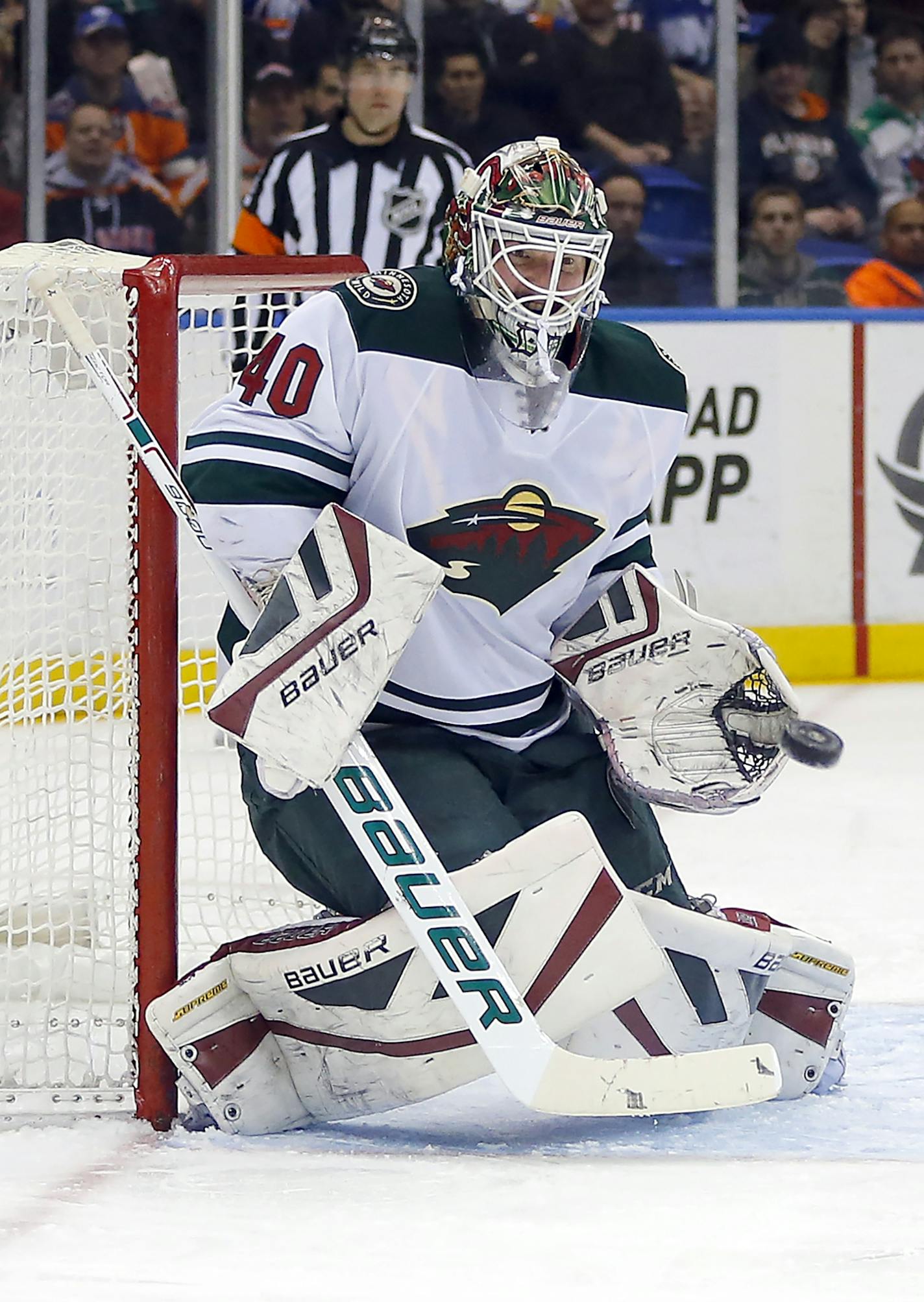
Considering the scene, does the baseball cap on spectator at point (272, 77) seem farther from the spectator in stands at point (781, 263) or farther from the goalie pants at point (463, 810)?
the goalie pants at point (463, 810)

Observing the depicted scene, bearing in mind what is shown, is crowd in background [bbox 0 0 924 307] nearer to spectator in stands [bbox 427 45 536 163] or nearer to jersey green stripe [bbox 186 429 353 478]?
spectator in stands [bbox 427 45 536 163]

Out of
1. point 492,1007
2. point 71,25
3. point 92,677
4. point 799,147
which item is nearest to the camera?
point 492,1007

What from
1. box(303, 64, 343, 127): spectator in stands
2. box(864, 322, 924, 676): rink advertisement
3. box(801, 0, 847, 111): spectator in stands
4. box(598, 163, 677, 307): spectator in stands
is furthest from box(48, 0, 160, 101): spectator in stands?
box(864, 322, 924, 676): rink advertisement

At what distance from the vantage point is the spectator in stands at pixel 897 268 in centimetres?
594

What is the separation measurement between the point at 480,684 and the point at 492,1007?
362 millimetres

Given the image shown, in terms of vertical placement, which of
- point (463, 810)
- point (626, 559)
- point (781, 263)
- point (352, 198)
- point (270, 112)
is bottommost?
point (463, 810)

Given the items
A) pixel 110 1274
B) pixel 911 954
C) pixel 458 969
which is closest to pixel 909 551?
pixel 911 954

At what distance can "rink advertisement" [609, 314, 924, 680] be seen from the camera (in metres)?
4.84

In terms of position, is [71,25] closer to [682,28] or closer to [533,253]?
[682,28]

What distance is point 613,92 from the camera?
5.74m

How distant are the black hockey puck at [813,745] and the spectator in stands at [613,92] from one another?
410cm

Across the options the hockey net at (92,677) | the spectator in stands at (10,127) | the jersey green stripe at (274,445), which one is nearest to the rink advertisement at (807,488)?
the spectator in stands at (10,127)

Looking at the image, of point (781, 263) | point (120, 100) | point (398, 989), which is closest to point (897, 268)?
point (781, 263)

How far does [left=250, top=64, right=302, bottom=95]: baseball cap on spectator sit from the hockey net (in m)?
3.40
